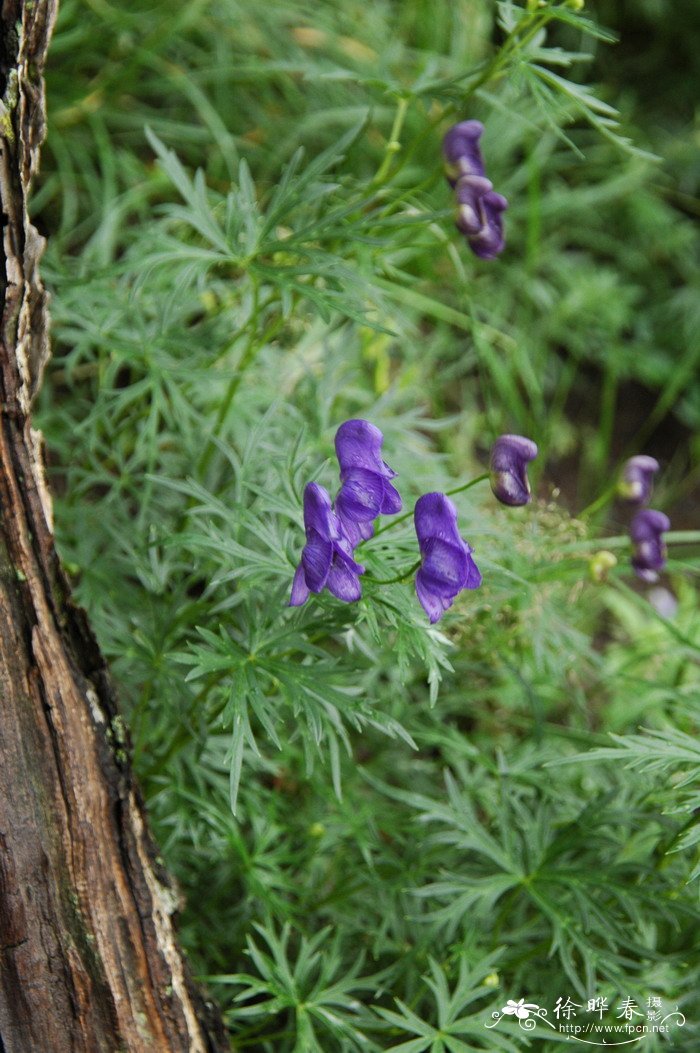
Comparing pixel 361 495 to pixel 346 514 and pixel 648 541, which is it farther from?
pixel 648 541

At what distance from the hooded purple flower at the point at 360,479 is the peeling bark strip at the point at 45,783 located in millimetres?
413

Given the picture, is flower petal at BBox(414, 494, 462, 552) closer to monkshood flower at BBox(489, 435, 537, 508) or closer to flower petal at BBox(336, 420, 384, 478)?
flower petal at BBox(336, 420, 384, 478)

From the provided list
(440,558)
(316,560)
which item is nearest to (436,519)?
(440,558)

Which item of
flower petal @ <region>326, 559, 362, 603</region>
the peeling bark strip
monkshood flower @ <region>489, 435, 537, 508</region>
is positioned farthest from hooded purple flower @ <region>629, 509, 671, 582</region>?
the peeling bark strip

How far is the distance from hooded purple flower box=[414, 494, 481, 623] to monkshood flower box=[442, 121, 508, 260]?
60 centimetres

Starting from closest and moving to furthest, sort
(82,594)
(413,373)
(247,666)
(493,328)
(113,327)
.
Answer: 1. (247,666)
2. (82,594)
3. (113,327)
4. (413,373)
5. (493,328)

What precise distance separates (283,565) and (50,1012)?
2.09ft

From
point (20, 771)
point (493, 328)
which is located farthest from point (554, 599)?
point (493, 328)

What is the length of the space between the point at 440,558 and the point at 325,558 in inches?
5.5

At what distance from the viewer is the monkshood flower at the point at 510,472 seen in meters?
1.50

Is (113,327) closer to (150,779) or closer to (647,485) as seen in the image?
(150,779)

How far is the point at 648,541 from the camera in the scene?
178 centimetres

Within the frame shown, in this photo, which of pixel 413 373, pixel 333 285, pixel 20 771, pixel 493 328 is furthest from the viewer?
pixel 493 328

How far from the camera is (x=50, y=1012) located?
1318 mm
